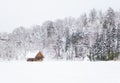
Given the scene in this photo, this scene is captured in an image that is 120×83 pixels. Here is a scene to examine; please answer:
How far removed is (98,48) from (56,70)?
114 ft

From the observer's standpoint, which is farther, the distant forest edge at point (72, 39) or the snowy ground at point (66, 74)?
the distant forest edge at point (72, 39)

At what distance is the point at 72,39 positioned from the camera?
217ft

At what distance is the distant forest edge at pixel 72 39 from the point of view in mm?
44719

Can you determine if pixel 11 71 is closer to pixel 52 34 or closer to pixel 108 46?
pixel 108 46

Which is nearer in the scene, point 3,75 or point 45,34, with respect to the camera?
point 3,75

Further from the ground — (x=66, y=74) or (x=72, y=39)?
(x=72, y=39)

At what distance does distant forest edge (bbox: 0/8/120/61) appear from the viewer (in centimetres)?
4472

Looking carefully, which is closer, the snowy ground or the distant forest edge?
the snowy ground

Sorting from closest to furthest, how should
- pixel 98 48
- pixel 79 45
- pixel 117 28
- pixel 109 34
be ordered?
pixel 98 48
pixel 109 34
pixel 117 28
pixel 79 45

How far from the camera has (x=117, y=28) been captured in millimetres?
52438

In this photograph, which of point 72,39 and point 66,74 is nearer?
point 66,74

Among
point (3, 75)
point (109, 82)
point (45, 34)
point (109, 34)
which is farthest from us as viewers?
point (45, 34)

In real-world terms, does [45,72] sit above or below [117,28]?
below

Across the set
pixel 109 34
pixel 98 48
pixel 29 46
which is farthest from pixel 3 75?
pixel 29 46
